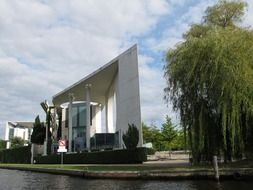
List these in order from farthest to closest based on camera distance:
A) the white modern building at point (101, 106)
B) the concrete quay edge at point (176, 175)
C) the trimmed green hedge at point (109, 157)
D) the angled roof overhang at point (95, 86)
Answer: the angled roof overhang at point (95, 86), the white modern building at point (101, 106), the trimmed green hedge at point (109, 157), the concrete quay edge at point (176, 175)

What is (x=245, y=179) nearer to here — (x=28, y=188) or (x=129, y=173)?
(x=129, y=173)

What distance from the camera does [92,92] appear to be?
70562 millimetres

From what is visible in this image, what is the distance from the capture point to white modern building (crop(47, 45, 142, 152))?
48281mm

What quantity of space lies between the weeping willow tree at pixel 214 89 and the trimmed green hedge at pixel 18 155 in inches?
1964

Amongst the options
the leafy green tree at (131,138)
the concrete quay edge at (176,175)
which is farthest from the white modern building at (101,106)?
the concrete quay edge at (176,175)

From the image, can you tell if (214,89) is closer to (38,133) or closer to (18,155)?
(18,155)

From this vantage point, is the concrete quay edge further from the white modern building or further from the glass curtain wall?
the glass curtain wall

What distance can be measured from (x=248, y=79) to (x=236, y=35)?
126 inches

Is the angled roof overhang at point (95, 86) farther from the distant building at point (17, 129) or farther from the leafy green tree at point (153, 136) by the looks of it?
the distant building at point (17, 129)

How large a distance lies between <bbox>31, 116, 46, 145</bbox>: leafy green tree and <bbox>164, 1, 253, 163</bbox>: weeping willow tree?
181 feet

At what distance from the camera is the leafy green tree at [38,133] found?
75.7 metres

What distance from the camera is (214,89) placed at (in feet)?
72.2

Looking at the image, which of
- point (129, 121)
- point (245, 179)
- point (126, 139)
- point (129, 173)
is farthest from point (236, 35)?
point (129, 121)

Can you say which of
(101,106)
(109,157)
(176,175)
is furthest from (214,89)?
(101,106)
